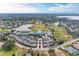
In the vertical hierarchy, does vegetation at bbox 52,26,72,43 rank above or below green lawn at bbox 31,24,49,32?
below

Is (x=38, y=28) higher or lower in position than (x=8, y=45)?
higher

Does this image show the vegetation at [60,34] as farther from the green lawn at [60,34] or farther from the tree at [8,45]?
the tree at [8,45]

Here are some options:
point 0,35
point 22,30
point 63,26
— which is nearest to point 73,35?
point 63,26

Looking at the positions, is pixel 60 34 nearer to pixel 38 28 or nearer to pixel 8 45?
pixel 38 28

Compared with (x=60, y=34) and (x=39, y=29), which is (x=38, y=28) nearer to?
(x=39, y=29)

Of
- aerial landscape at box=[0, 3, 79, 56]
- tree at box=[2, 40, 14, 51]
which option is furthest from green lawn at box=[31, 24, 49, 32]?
tree at box=[2, 40, 14, 51]

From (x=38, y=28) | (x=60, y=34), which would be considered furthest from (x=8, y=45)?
(x=60, y=34)

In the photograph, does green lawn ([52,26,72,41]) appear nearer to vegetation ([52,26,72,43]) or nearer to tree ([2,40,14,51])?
vegetation ([52,26,72,43])

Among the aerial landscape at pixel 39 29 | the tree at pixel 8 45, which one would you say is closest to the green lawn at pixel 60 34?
the aerial landscape at pixel 39 29

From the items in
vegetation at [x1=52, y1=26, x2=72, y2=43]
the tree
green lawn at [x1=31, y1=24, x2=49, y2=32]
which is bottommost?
the tree
